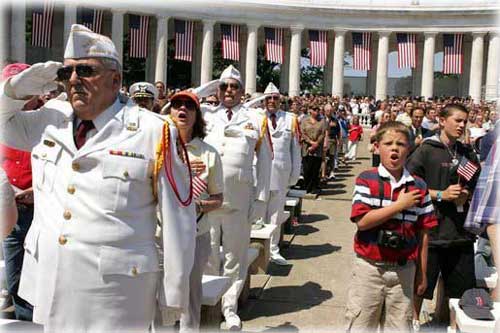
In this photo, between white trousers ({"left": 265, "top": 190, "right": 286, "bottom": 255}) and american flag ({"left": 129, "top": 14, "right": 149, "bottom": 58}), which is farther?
american flag ({"left": 129, "top": 14, "right": 149, "bottom": 58})

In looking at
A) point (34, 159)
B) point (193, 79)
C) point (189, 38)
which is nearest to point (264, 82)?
point (193, 79)

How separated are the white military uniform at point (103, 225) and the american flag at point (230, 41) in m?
46.7

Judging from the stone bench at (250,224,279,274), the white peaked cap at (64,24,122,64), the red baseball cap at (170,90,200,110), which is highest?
the white peaked cap at (64,24,122,64)

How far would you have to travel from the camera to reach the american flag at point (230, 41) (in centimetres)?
5019

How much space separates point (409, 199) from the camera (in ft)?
16.0

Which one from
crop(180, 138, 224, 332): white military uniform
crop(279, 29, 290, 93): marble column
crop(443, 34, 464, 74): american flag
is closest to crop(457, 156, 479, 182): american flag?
crop(180, 138, 224, 332): white military uniform

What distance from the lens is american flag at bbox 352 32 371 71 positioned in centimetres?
5212

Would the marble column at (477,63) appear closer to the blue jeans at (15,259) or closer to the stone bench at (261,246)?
the stone bench at (261,246)

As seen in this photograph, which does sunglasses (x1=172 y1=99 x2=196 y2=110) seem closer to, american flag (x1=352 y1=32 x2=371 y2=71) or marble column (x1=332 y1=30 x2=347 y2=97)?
american flag (x1=352 y1=32 x2=371 y2=71)

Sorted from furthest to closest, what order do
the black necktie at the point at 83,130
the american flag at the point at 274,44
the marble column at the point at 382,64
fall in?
the marble column at the point at 382,64, the american flag at the point at 274,44, the black necktie at the point at 83,130

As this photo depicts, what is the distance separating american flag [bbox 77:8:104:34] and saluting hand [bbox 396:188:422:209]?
4405 cm

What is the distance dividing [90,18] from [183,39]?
23.7 ft

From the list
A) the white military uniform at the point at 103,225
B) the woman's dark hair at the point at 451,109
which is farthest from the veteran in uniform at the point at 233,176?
the white military uniform at the point at 103,225

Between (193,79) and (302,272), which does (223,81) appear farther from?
(193,79)
